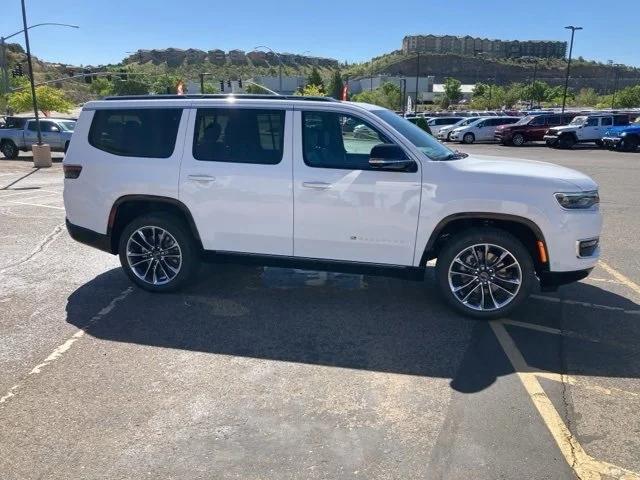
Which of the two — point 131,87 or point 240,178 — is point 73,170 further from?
point 131,87

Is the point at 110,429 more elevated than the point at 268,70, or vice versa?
the point at 268,70

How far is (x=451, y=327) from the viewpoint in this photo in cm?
477

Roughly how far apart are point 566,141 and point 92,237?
1151 inches

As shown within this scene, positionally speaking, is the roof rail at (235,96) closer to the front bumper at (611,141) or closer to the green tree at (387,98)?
the front bumper at (611,141)

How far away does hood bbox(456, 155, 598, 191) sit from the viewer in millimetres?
4535

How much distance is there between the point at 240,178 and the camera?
5.05 meters

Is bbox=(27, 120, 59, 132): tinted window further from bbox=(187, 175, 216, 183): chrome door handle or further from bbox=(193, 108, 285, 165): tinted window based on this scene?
bbox=(187, 175, 216, 183): chrome door handle

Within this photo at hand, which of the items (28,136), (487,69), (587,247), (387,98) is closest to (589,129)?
(587,247)

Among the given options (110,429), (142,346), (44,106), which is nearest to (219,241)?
(142,346)

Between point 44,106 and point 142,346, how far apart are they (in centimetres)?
4031

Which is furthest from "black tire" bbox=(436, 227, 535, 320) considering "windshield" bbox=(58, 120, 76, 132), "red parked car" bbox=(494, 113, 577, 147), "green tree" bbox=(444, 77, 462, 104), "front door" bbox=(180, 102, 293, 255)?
"green tree" bbox=(444, 77, 462, 104)

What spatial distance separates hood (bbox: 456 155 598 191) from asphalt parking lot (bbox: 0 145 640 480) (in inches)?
50.8

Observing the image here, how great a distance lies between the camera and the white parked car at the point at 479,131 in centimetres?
3394

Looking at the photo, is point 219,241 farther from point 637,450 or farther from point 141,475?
point 637,450
